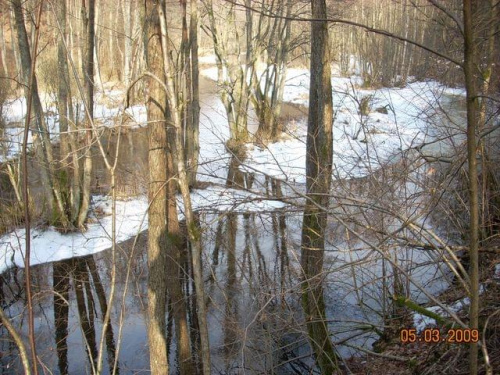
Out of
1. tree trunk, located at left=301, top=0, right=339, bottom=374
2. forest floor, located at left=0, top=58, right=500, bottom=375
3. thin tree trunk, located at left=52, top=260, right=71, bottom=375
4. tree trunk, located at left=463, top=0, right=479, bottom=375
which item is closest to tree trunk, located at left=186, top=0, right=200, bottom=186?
forest floor, located at left=0, top=58, right=500, bottom=375

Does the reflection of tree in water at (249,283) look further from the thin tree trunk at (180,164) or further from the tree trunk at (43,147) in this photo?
the tree trunk at (43,147)

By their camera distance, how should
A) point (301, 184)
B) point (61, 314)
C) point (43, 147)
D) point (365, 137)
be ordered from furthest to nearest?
1. point (43, 147)
2. point (61, 314)
3. point (301, 184)
4. point (365, 137)

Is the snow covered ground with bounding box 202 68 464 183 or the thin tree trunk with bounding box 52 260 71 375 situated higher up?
the snow covered ground with bounding box 202 68 464 183

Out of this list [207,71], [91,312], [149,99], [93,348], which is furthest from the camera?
[207,71]

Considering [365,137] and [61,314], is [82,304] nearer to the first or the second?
[61,314]

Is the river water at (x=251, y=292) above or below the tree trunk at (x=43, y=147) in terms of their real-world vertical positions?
below

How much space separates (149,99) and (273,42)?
14840 millimetres

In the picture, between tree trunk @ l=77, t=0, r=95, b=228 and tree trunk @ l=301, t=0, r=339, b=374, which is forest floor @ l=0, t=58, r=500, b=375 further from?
tree trunk @ l=77, t=0, r=95, b=228

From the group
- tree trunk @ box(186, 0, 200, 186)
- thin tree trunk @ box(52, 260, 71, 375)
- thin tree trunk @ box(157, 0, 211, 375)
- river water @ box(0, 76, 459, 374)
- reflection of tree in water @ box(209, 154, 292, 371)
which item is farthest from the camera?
tree trunk @ box(186, 0, 200, 186)

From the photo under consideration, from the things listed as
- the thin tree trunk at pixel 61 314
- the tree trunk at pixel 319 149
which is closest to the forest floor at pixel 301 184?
the tree trunk at pixel 319 149

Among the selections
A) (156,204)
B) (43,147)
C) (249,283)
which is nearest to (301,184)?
(249,283)

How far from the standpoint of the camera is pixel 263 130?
1877 cm

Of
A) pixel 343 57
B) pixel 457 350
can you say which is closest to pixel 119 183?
pixel 457 350

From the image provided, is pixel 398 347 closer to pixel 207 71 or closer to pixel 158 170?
pixel 158 170
